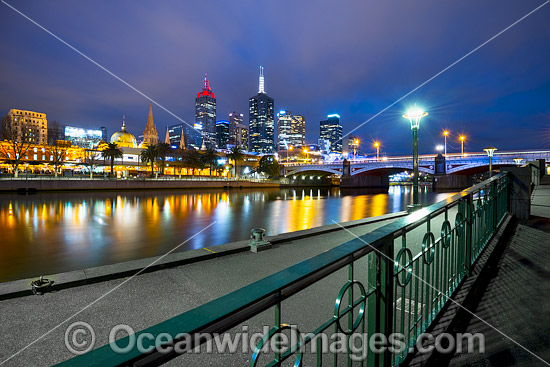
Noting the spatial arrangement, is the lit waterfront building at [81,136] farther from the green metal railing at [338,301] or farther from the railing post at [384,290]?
the railing post at [384,290]

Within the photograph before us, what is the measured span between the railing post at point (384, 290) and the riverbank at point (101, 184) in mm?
58529

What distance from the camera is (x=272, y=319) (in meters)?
4.26

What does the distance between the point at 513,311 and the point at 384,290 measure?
3.07 metres

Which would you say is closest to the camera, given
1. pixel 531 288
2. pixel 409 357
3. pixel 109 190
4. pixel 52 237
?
pixel 409 357

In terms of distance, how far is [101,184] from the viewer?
177 ft

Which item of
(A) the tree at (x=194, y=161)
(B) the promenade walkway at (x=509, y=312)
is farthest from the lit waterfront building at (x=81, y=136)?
(B) the promenade walkway at (x=509, y=312)

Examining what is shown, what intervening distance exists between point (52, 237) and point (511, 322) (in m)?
17.1

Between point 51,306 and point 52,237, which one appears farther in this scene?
point 52,237

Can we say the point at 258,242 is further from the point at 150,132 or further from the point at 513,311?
the point at 150,132

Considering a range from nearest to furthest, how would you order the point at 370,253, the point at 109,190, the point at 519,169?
the point at 370,253 < the point at 519,169 < the point at 109,190

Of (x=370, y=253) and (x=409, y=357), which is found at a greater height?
(x=370, y=253)

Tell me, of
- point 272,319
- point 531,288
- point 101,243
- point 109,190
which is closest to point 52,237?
point 101,243

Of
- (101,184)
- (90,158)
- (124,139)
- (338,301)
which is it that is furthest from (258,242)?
(124,139)

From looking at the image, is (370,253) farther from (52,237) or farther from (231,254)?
(52,237)
